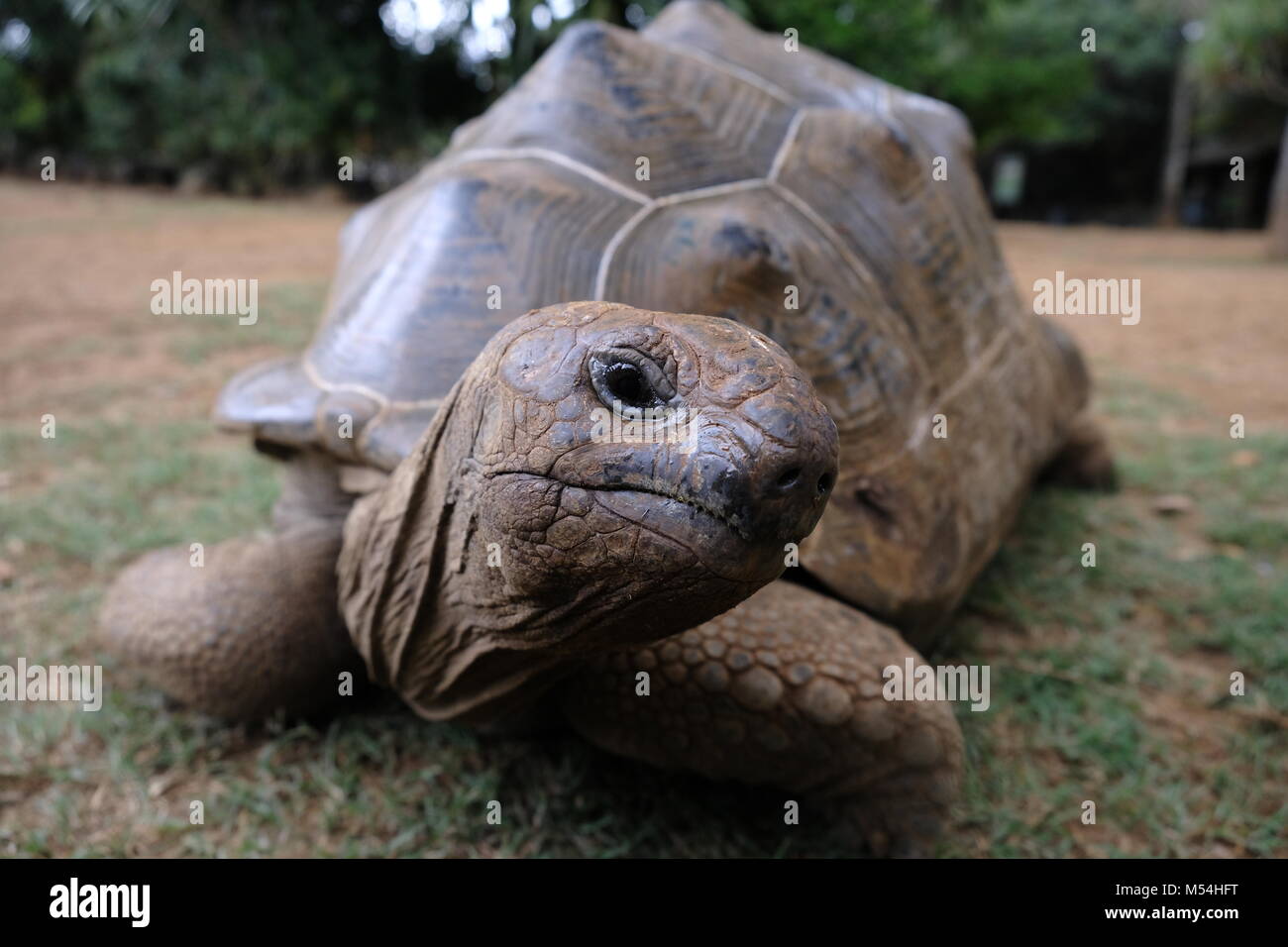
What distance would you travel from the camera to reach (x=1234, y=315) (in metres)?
7.89

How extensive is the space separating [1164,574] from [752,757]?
72.7 inches

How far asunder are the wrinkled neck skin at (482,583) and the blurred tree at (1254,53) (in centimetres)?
1436

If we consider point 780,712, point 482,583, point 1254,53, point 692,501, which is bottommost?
point 780,712

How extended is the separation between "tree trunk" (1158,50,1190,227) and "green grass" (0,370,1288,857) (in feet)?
70.6

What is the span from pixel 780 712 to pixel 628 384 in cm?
76

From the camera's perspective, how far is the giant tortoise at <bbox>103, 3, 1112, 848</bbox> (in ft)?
3.64

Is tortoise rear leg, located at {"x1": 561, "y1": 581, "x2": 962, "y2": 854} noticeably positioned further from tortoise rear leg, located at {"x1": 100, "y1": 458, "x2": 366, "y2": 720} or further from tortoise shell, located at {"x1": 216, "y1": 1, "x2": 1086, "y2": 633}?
tortoise rear leg, located at {"x1": 100, "y1": 458, "x2": 366, "y2": 720}

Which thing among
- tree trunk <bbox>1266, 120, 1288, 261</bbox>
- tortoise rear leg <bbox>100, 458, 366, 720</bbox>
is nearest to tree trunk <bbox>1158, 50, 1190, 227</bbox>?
tree trunk <bbox>1266, 120, 1288, 261</bbox>

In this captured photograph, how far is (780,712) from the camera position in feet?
5.34

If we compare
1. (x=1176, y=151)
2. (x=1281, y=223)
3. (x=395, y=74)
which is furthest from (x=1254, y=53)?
(x=395, y=74)

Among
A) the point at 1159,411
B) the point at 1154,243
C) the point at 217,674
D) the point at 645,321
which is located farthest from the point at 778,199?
the point at 1154,243

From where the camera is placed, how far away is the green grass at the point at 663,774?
1806 mm

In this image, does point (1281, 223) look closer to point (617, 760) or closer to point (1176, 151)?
point (1176, 151)

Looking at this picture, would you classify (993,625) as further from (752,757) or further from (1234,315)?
(1234,315)
